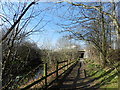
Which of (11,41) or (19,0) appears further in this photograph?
(19,0)

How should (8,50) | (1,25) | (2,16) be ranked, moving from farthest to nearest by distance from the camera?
(8,50), (2,16), (1,25)

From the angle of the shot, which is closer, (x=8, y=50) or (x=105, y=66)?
(x=8, y=50)

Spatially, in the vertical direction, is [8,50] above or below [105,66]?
above

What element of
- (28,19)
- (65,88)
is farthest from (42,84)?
(28,19)

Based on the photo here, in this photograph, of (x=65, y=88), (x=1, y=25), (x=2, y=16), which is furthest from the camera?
(x=65, y=88)

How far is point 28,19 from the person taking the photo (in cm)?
201

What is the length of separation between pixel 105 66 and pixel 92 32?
229 cm

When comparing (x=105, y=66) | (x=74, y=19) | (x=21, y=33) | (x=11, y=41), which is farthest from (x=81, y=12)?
(x=105, y=66)

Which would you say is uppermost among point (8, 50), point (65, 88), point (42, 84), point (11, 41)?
point (11, 41)

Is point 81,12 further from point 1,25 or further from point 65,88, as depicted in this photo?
point 65,88

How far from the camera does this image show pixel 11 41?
1836mm

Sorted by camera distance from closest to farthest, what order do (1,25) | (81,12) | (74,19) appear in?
1. (1,25)
2. (81,12)
3. (74,19)

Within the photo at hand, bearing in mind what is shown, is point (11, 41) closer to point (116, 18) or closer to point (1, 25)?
point (1, 25)

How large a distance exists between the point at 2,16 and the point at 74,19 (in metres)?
2.13
